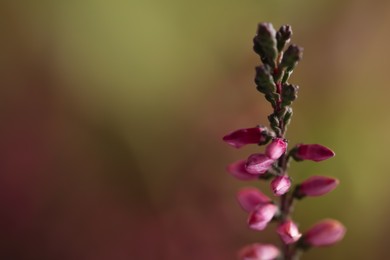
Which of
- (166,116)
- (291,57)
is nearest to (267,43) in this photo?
(291,57)

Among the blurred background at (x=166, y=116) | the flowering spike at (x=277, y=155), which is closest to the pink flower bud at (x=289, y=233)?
the flowering spike at (x=277, y=155)

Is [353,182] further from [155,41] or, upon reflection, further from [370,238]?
[155,41]

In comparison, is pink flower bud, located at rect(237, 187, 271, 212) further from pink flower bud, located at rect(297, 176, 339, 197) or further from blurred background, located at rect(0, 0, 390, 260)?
blurred background, located at rect(0, 0, 390, 260)

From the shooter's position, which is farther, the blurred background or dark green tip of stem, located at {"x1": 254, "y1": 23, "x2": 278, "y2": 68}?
the blurred background

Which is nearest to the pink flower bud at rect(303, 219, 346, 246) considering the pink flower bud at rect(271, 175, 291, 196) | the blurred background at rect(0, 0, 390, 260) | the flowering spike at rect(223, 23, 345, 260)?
the flowering spike at rect(223, 23, 345, 260)

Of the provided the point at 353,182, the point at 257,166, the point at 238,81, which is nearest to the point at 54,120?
the point at 238,81

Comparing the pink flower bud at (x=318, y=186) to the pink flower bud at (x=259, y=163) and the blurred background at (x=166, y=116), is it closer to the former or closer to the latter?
the pink flower bud at (x=259, y=163)
